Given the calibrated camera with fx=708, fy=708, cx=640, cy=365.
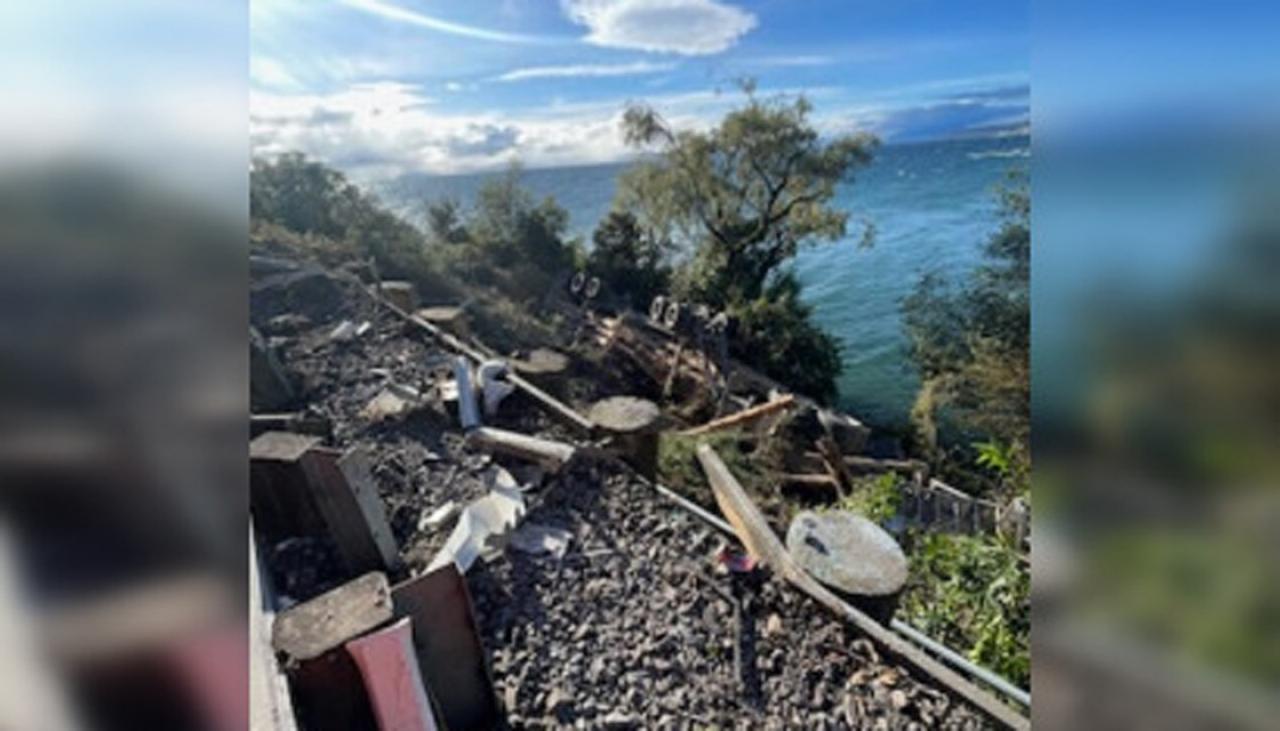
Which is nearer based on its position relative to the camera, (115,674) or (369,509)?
(115,674)

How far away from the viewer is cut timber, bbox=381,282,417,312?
6273 millimetres

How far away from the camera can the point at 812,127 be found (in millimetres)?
9898

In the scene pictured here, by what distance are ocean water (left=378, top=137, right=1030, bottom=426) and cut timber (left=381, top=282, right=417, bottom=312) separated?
82.6 inches

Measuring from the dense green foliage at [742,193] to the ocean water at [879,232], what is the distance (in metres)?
0.29

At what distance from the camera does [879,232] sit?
10.6m

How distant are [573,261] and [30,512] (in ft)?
29.2

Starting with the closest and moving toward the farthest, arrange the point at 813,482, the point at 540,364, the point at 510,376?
the point at 510,376 < the point at 540,364 < the point at 813,482

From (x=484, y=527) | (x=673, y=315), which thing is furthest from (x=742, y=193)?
(x=484, y=527)

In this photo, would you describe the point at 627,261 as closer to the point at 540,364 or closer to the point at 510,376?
the point at 540,364

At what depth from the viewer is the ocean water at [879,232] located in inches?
340

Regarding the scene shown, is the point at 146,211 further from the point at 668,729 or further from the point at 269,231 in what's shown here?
the point at 269,231

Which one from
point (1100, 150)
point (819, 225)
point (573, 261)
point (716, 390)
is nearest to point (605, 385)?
point (716, 390)

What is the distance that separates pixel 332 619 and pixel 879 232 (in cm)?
999

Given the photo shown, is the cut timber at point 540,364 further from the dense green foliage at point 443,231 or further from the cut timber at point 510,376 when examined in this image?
the dense green foliage at point 443,231
